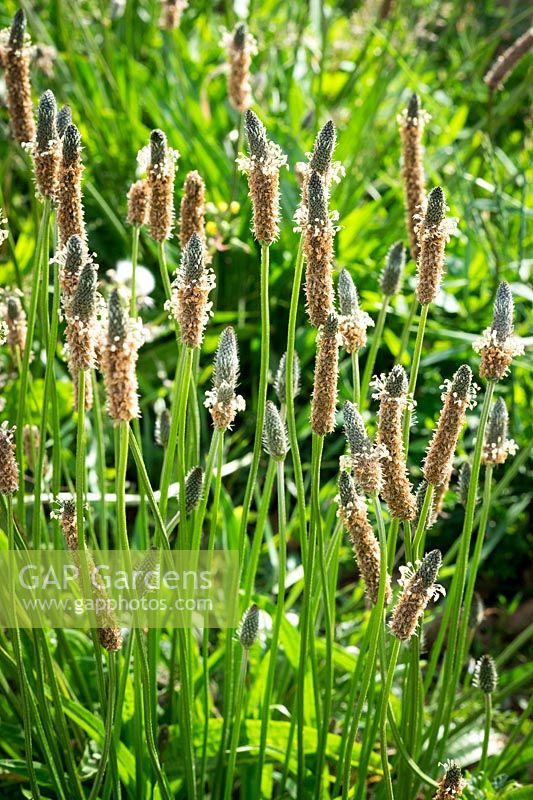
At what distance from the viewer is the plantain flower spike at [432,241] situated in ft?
4.42

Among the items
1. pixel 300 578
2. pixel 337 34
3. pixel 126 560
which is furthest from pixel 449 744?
pixel 337 34

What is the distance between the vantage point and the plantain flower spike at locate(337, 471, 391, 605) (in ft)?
4.62

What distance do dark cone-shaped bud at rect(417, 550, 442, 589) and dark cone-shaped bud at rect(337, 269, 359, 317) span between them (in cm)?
40

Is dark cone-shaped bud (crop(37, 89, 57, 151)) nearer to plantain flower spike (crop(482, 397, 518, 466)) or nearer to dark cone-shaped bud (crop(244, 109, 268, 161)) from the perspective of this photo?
dark cone-shaped bud (crop(244, 109, 268, 161))

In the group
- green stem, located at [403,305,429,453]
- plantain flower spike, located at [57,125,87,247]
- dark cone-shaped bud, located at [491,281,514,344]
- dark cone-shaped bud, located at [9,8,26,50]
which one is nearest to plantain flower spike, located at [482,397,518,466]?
green stem, located at [403,305,429,453]

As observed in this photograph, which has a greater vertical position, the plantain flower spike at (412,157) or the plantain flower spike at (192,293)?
the plantain flower spike at (412,157)

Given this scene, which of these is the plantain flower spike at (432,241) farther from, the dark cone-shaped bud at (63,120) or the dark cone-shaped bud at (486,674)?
the dark cone-shaped bud at (486,674)

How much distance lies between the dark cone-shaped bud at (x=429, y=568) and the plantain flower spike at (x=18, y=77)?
0.94 m

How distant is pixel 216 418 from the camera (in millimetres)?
1415

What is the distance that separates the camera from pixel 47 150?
4.63 ft

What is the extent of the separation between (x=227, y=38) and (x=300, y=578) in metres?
1.29

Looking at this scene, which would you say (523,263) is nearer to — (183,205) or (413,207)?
(413,207)

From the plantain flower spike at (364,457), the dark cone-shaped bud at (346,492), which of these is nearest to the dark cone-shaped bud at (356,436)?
the plantain flower spike at (364,457)

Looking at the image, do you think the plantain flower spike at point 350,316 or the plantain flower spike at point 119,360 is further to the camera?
the plantain flower spike at point 350,316
